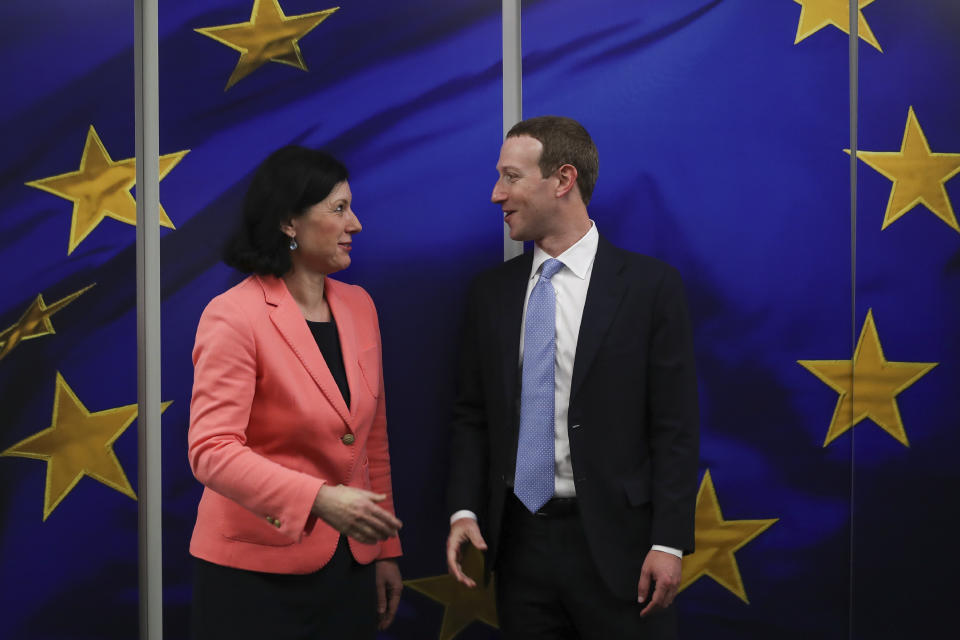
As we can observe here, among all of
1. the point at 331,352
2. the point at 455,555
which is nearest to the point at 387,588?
the point at 455,555

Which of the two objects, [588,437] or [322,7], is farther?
[322,7]

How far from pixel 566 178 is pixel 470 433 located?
729 millimetres

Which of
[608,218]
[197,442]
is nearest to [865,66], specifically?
[608,218]

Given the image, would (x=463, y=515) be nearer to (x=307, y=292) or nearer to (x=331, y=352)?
(x=331, y=352)

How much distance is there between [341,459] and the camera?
178 cm

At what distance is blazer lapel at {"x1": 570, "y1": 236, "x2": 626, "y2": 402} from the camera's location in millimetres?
1779

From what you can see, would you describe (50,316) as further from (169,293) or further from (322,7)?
(322,7)

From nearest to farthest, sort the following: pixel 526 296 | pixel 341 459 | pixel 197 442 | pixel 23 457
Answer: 1. pixel 197 442
2. pixel 341 459
3. pixel 526 296
4. pixel 23 457

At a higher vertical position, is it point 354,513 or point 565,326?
point 565,326

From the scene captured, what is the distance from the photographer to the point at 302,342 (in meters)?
1.76

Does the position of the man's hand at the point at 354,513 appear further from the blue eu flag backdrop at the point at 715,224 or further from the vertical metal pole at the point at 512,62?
the vertical metal pole at the point at 512,62

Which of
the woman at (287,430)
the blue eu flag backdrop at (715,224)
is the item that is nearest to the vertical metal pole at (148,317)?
the blue eu flag backdrop at (715,224)

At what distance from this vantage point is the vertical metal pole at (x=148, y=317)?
2.21 m

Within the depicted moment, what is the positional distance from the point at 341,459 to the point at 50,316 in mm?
1061
